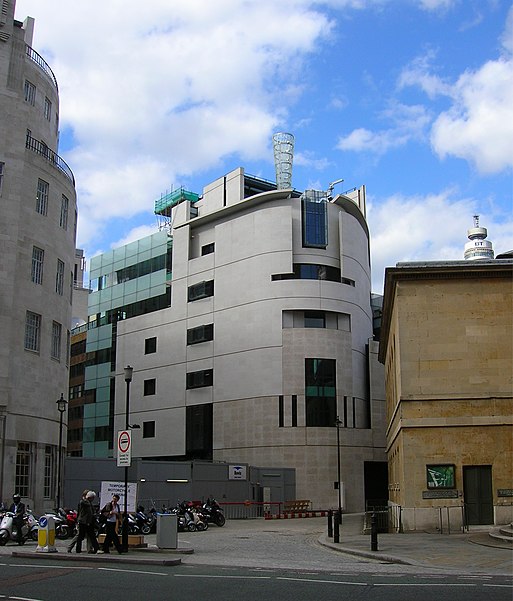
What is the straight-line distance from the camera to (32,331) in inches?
1613

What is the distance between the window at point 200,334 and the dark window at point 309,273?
7988 mm

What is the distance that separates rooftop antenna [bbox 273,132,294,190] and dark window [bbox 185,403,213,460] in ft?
71.8

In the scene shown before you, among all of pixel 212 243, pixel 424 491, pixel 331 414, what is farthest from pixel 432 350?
pixel 212 243

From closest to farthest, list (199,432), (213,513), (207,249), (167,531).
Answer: (167,531) → (213,513) → (199,432) → (207,249)

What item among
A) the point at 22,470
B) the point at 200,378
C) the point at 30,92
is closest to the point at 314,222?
the point at 200,378

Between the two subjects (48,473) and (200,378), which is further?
(200,378)

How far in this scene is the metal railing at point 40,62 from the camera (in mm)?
45156

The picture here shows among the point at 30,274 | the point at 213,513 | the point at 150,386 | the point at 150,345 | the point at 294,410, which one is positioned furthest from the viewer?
the point at 150,345

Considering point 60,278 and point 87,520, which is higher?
point 60,278

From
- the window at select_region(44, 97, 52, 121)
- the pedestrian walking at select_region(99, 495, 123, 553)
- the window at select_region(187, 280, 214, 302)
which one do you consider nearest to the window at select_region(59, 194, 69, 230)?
the window at select_region(44, 97, 52, 121)

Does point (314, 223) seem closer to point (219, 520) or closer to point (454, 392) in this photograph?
point (219, 520)

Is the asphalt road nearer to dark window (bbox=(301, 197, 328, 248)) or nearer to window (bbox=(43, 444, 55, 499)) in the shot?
window (bbox=(43, 444, 55, 499))

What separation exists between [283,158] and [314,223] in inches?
366

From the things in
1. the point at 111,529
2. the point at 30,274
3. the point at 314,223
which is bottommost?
the point at 111,529
